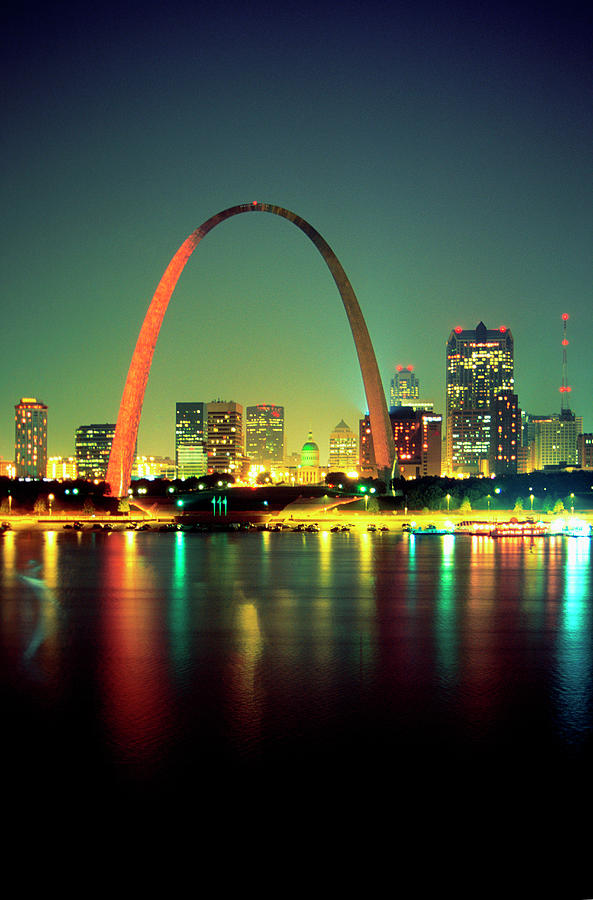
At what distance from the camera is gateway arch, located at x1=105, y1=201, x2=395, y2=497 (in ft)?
229

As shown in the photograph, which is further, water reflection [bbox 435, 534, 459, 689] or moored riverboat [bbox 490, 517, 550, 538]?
moored riverboat [bbox 490, 517, 550, 538]

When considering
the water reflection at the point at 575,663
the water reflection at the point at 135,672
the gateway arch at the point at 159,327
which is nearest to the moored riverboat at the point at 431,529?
the gateway arch at the point at 159,327

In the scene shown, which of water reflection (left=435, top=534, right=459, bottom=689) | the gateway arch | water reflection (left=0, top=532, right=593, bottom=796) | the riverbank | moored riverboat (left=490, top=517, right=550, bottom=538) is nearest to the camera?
water reflection (left=0, top=532, right=593, bottom=796)

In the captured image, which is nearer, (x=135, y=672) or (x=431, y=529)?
(x=135, y=672)

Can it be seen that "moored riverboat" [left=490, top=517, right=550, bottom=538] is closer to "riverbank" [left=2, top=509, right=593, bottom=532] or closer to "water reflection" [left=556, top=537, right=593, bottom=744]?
"riverbank" [left=2, top=509, right=593, bottom=532]

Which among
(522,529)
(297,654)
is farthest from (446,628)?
(522,529)

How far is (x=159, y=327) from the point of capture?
7131cm

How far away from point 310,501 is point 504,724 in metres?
79.0

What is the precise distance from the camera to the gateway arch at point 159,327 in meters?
69.9

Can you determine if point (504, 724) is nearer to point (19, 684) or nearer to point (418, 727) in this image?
point (418, 727)

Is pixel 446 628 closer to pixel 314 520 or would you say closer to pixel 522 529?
pixel 522 529

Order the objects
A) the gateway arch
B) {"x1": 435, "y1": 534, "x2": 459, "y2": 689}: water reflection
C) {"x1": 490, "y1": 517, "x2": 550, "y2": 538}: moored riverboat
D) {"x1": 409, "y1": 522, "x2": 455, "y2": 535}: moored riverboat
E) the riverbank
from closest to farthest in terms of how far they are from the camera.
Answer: {"x1": 435, "y1": 534, "x2": 459, "y2": 689}: water reflection < {"x1": 490, "y1": 517, "x2": 550, "y2": 538}: moored riverboat < {"x1": 409, "y1": 522, "x2": 455, "y2": 535}: moored riverboat < the riverbank < the gateway arch

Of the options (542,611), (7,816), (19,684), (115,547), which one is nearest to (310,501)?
(115,547)

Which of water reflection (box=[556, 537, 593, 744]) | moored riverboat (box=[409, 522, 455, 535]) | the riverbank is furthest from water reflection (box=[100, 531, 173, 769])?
the riverbank
